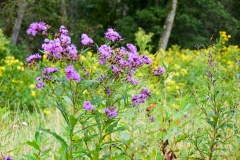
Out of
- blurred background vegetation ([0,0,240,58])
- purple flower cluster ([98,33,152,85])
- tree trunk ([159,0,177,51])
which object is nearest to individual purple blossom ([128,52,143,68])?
purple flower cluster ([98,33,152,85])

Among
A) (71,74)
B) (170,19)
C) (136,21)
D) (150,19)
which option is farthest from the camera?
(136,21)

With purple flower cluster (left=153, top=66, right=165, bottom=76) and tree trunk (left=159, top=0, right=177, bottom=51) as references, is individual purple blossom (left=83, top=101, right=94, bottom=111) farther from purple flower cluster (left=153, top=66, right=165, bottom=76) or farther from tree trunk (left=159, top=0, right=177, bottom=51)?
tree trunk (left=159, top=0, right=177, bottom=51)

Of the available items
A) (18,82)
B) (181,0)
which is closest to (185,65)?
(18,82)

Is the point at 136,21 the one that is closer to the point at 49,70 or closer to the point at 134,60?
the point at 134,60

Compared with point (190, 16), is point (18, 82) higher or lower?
lower

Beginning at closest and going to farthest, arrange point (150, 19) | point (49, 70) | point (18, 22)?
point (49, 70) < point (18, 22) < point (150, 19)

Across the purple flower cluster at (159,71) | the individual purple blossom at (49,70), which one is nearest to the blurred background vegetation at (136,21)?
the purple flower cluster at (159,71)

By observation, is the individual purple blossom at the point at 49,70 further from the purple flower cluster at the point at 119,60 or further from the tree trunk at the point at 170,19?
the tree trunk at the point at 170,19

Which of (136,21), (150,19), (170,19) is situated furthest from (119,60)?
(136,21)

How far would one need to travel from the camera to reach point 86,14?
1870 centimetres

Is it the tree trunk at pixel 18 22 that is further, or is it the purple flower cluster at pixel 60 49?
the tree trunk at pixel 18 22

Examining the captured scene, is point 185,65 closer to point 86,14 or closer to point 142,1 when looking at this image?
point 142,1

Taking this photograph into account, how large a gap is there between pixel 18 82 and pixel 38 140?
4.09 m

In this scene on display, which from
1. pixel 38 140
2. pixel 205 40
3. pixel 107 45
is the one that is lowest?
pixel 38 140
